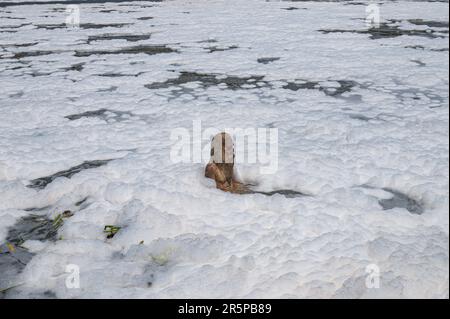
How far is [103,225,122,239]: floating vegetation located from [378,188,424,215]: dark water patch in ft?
5.91

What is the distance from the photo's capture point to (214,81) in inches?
229

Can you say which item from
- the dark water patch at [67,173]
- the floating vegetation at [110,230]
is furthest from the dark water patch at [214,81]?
the floating vegetation at [110,230]

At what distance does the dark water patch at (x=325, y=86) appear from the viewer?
5188mm

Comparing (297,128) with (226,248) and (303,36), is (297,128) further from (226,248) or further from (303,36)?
(303,36)

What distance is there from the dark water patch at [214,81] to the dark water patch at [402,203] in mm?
2957

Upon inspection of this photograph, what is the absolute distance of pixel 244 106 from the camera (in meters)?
4.75

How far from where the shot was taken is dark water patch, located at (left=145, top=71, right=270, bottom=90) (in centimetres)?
558

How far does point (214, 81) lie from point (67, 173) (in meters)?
2.95

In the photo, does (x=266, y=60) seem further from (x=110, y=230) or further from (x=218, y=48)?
(x=110, y=230)

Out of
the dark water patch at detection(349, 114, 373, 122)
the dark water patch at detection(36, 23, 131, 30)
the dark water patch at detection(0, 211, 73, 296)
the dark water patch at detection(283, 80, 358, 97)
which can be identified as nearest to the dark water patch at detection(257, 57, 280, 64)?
the dark water patch at detection(283, 80, 358, 97)

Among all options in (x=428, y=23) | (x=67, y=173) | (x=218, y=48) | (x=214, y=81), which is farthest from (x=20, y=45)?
(x=428, y=23)

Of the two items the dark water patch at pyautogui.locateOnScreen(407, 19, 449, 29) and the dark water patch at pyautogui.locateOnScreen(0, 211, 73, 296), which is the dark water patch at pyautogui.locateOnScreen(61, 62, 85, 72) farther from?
the dark water patch at pyautogui.locateOnScreen(407, 19, 449, 29)

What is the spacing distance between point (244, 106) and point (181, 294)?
2992 mm

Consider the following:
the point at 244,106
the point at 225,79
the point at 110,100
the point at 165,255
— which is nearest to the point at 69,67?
the point at 110,100
